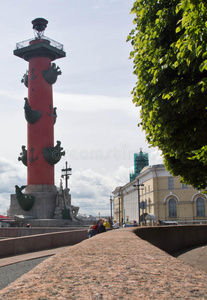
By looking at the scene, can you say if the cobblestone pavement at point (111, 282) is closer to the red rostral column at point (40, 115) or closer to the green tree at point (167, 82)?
the green tree at point (167, 82)

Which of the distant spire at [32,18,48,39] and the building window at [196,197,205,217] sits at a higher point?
the distant spire at [32,18,48,39]

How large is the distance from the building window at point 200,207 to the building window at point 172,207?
139 inches

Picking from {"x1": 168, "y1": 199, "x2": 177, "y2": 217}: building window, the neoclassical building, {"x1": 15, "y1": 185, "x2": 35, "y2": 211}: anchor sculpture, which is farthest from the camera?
{"x1": 168, "y1": 199, "x2": 177, "y2": 217}: building window

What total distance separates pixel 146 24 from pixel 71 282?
11.1 m

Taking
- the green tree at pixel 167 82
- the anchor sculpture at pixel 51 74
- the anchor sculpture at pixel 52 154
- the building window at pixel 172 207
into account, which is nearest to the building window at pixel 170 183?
the building window at pixel 172 207

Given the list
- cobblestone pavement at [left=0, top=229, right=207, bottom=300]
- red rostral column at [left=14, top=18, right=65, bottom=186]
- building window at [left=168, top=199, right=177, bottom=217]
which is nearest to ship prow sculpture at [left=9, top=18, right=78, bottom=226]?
red rostral column at [left=14, top=18, right=65, bottom=186]

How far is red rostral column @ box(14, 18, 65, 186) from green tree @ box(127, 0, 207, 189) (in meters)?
33.4

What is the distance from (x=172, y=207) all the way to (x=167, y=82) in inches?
2350

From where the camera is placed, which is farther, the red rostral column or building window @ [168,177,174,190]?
building window @ [168,177,174,190]

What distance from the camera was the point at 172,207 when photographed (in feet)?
227

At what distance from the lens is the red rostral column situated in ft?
153

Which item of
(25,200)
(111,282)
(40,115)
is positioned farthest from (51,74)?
(111,282)

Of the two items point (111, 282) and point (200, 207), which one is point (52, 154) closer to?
point (200, 207)

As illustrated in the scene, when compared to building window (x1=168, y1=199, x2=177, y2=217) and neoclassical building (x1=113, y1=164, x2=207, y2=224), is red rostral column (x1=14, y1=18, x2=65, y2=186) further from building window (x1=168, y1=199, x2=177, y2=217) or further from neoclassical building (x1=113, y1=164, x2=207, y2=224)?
building window (x1=168, y1=199, x2=177, y2=217)
